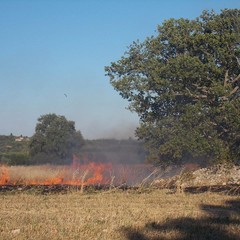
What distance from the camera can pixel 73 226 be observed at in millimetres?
8406

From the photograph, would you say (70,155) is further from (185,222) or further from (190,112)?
(185,222)

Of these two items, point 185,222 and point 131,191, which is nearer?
point 185,222

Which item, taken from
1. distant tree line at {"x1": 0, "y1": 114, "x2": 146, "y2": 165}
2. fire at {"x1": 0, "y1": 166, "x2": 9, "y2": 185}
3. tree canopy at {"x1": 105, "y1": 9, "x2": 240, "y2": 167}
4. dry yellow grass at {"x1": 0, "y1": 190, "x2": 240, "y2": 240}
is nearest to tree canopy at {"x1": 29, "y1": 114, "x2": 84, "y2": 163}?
distant tree line at {"x1": 0, "y1": 114, "x2": 146, "y2": 165}

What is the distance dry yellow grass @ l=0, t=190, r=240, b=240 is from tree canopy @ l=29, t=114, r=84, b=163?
31665 mm

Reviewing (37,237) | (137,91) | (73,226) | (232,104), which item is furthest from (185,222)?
(137,91)

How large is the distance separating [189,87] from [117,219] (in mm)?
26456

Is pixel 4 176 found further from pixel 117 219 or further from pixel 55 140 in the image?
pixel 55 140

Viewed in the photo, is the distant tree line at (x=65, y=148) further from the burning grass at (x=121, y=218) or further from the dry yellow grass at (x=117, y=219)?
the dry yellow grass at (x=117, y=219)

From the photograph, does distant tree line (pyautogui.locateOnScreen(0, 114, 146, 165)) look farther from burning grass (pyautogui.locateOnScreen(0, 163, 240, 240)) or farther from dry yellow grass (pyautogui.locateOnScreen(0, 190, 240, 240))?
dry yellow grass (pyautogui.locateOnScreen(0, 190, 240, 240))

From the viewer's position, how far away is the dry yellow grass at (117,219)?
25.6 ft

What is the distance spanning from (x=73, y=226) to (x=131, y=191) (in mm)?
9158

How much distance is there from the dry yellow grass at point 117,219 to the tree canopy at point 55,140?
104 feet

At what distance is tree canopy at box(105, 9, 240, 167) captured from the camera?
31.3 metres

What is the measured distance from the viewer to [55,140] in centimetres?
4822
